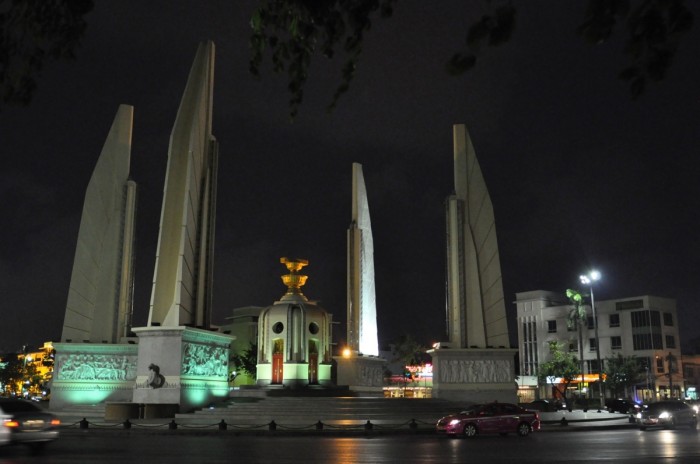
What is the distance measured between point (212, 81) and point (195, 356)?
1277 centimetres

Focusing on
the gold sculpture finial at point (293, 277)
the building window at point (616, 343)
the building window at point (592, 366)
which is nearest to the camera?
the gold sculpture finial at point (293, 277)

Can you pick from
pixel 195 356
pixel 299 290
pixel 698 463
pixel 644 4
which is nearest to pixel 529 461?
pixel 698 463

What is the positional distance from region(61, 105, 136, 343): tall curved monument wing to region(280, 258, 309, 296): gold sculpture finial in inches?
431

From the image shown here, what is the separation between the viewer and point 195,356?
1048 inches

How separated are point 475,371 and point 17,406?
20915 millimetres

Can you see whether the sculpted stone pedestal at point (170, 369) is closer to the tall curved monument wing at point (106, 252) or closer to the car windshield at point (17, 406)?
the tall curved monument wing at point (106, 252)

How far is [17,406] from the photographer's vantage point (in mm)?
14672

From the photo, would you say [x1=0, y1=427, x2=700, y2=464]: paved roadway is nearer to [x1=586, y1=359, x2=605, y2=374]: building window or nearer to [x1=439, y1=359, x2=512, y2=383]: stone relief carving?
[x1=439, y1=359, x2=512, y2=383]: stone relief carving

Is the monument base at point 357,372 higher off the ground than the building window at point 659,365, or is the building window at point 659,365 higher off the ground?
the building window at point 659,365

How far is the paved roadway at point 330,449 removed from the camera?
12.9 metres

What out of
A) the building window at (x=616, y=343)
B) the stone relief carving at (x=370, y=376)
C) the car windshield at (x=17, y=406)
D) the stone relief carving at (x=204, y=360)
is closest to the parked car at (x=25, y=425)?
the car windshield at (x=17, y=406)

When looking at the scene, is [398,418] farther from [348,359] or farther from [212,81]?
[212,81]

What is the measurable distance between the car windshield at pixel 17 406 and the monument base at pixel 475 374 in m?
19.4

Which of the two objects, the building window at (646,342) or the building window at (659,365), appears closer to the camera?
the building window at (659,365)
